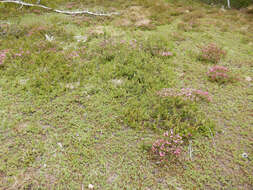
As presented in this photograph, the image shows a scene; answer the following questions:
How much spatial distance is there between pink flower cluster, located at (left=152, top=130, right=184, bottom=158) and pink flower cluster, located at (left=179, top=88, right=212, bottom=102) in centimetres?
182

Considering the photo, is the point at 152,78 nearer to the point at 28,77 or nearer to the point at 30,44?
the point at 28,77

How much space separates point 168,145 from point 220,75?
14.4 feet

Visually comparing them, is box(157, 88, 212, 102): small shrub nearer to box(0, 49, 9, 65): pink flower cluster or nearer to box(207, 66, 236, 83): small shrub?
box(207, 66, 236, 83): small shrub

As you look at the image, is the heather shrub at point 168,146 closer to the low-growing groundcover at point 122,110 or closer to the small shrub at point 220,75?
the low-growing groundcover at point 122,110

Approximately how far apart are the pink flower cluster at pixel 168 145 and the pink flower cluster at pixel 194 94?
1822 millimetres

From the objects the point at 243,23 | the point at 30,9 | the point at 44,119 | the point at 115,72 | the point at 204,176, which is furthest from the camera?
the point at 30,9

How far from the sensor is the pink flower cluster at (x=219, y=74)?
276 inches

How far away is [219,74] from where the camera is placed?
7.16 meters

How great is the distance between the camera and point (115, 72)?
7293 millimetres

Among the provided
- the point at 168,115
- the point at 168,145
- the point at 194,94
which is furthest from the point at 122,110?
the point at 194,94

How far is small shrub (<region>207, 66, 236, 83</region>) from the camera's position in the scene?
23.0ft

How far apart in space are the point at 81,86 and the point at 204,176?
5.02m

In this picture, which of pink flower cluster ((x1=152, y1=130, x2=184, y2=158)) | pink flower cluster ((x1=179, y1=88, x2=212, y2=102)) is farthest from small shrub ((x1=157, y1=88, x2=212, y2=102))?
pink flower cluster ((x1=152, y1=130, x2=184, y2=158))

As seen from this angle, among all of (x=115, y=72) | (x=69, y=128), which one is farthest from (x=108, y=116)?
(x=115, y=72)
